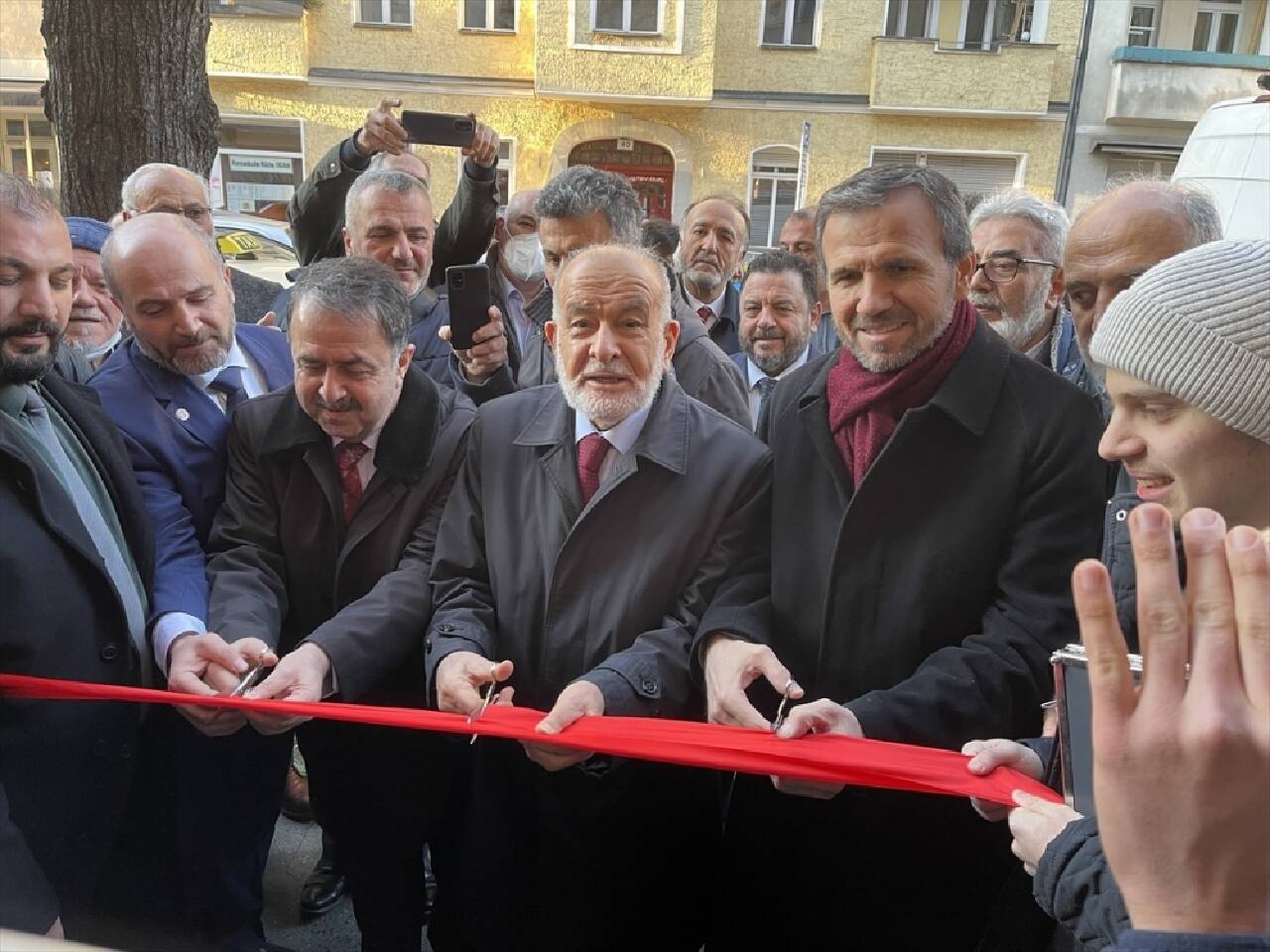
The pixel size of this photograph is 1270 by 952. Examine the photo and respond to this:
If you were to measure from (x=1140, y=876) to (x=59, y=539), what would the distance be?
2.14 meters

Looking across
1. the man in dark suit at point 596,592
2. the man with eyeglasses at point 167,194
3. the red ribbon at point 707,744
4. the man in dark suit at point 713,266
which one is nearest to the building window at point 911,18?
the man in dark suit at point 713,266

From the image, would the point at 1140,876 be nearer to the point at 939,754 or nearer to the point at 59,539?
the point at 939,754

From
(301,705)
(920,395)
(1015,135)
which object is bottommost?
(301,705)

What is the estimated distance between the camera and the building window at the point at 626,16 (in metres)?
17.7

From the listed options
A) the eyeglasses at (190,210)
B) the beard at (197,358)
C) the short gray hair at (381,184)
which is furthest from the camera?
the eyeglasses at (190,210)

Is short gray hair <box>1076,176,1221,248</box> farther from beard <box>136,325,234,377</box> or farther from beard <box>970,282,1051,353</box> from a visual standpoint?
beard <box>136,325,234,377</box>

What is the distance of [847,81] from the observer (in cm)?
1827

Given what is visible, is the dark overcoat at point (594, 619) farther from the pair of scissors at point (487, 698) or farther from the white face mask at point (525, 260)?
the white face mask at point (525, 260)

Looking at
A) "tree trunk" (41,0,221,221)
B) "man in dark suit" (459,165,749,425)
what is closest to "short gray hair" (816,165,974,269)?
"man in dark suit" (459,165,749,425)

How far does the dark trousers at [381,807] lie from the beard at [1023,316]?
259 centimetres

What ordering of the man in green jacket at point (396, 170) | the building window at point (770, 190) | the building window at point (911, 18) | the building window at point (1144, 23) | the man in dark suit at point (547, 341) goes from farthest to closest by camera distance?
the building window at point (770, 190) → the building window at point (1144, 23) → the building window at point (911, 18) → the man in green jacket at point (396, 170) → the man in dark suit at point (547, 341)

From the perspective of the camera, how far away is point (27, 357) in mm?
2119

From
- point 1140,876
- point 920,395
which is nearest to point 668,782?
point 920,395

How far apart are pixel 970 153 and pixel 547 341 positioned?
17615 millimetres
